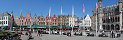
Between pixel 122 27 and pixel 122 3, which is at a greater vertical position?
pixel 122 3

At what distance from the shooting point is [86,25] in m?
164

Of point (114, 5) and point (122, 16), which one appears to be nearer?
point (122, 16)

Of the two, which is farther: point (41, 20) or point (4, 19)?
point (41, 20)

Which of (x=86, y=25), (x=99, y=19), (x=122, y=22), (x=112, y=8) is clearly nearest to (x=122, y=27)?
(x=122, y=22)

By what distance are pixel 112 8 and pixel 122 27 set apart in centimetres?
1758

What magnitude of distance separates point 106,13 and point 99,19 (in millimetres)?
6656

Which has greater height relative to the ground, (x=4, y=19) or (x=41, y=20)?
(x=4, y=19)

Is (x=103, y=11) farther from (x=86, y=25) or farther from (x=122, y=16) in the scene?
(x=86, y=25)

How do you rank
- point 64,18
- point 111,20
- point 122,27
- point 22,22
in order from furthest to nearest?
point 64,18
point 22,22
point 111,20
point 122,27

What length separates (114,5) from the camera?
12225 centimetres

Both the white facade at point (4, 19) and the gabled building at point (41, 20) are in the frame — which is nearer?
the white facade at point (4, 19)

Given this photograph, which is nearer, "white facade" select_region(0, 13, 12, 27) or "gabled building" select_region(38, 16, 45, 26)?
"white facade" select_region(0, 13, 12, 27)

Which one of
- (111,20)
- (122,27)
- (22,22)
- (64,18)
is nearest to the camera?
(122,27)

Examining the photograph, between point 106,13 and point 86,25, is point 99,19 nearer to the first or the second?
point 106,13
